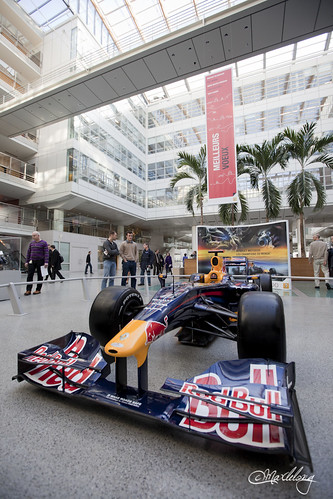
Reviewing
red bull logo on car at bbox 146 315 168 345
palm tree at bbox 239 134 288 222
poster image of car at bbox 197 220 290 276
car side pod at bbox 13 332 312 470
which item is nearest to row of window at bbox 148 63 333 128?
palm tree at bbox 239 134 288 222

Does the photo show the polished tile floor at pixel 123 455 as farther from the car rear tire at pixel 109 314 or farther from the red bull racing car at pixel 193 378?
the car rear tire at pixel 109 314

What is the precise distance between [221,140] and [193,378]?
32.0 ft

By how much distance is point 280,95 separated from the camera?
73.7 feet

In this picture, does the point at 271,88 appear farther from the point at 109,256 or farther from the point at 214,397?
the point at 214,397

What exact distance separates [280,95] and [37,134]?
70.7 feet

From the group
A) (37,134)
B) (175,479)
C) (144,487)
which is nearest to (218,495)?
(175,479)

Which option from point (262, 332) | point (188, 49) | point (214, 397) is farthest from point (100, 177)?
point (214, 397)

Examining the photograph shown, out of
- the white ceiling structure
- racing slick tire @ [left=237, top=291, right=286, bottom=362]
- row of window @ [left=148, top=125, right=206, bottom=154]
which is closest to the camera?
racing slick tire @ [left=237, top=291, right=286, bottom=362]

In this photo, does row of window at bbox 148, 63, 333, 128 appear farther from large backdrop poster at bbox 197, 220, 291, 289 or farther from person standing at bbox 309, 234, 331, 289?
person standing at bbox 309, 234, 331, 289

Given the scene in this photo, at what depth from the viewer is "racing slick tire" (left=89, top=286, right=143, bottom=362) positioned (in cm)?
229

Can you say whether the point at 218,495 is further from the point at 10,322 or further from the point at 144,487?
the point at 10,322

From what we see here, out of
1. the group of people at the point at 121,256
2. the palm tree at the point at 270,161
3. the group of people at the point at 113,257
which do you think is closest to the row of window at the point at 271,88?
the palm tree at the point at 270,161

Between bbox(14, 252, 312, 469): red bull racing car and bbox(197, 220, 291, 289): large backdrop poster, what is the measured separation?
706 cm

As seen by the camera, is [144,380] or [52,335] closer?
[144,380]
